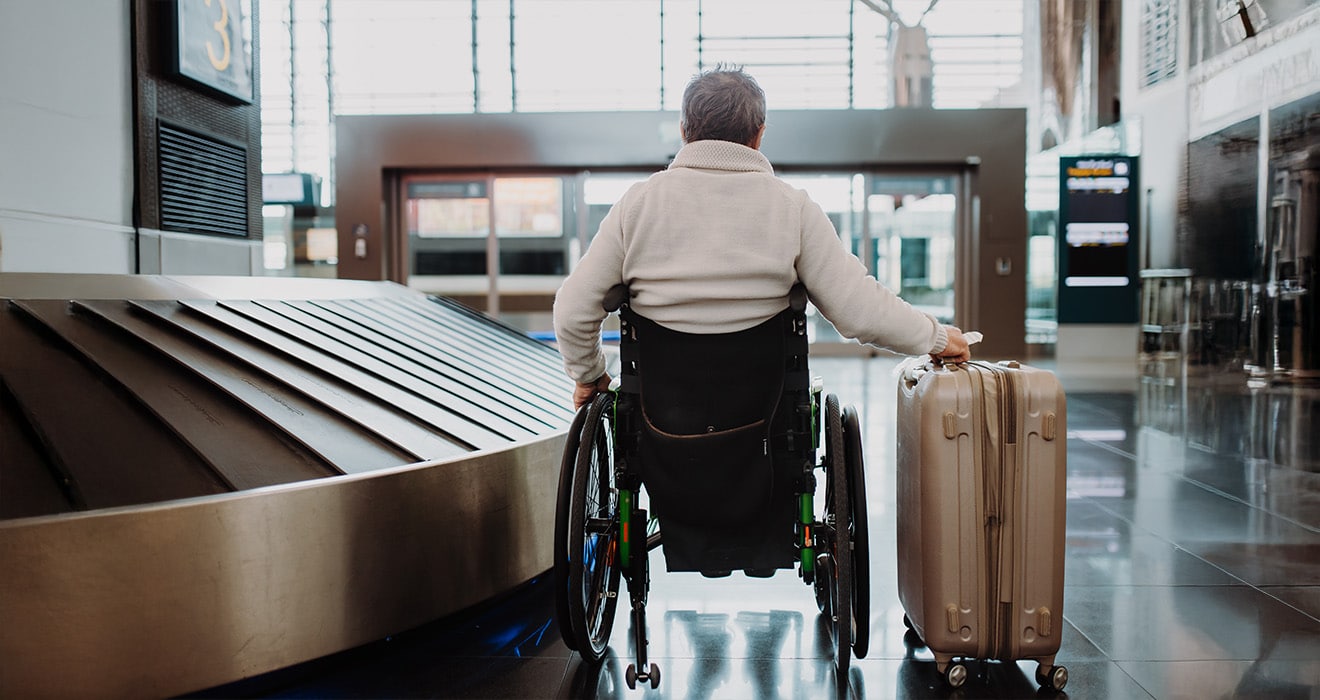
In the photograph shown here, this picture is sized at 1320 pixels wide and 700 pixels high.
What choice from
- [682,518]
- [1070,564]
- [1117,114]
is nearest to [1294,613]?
[1070,564]

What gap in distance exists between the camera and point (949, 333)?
2488 millimetres

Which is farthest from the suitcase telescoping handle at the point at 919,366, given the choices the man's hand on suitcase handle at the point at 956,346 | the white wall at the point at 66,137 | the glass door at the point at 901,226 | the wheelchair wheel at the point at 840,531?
the glass door at the point at 901,226

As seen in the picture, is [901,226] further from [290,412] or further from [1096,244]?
[290,412]

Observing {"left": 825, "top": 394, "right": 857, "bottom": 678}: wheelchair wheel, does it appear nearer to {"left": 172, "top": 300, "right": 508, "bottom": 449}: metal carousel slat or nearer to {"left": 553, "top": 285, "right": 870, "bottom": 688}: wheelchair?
{"left": 553, "top": 285, "right": 870, "bottom": 688}: wheelchair

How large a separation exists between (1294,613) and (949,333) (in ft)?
5.24

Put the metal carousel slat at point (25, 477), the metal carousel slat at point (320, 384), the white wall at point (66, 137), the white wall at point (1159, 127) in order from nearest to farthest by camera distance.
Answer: the metal carousel slat at point (25, 477), the metal carousel slat at point (320, 384), the white wall at point (66, 137), the white wall at point (1159, 127)

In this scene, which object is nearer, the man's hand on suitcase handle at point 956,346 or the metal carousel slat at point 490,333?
the man's hand on suitcase handle at point 956,346

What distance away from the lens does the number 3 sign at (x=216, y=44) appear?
5.91m

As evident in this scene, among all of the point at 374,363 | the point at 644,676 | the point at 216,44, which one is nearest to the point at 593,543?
the point at 644,676

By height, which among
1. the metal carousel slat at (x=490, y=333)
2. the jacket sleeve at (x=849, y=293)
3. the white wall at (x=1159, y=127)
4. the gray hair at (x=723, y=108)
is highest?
the white wall at (x=1159, y=127)

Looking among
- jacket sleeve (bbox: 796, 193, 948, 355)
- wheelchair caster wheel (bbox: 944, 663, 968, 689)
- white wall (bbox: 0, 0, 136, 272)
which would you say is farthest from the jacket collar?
white wall (bbox: 0, 0, 136, 272)

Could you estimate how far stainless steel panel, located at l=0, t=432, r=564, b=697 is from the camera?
6.65 ft

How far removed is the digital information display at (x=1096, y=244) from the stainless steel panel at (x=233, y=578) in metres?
12.6

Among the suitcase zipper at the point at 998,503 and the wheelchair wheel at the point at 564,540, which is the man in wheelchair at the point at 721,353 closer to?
the wheelchair wheel at the point at 564,540
